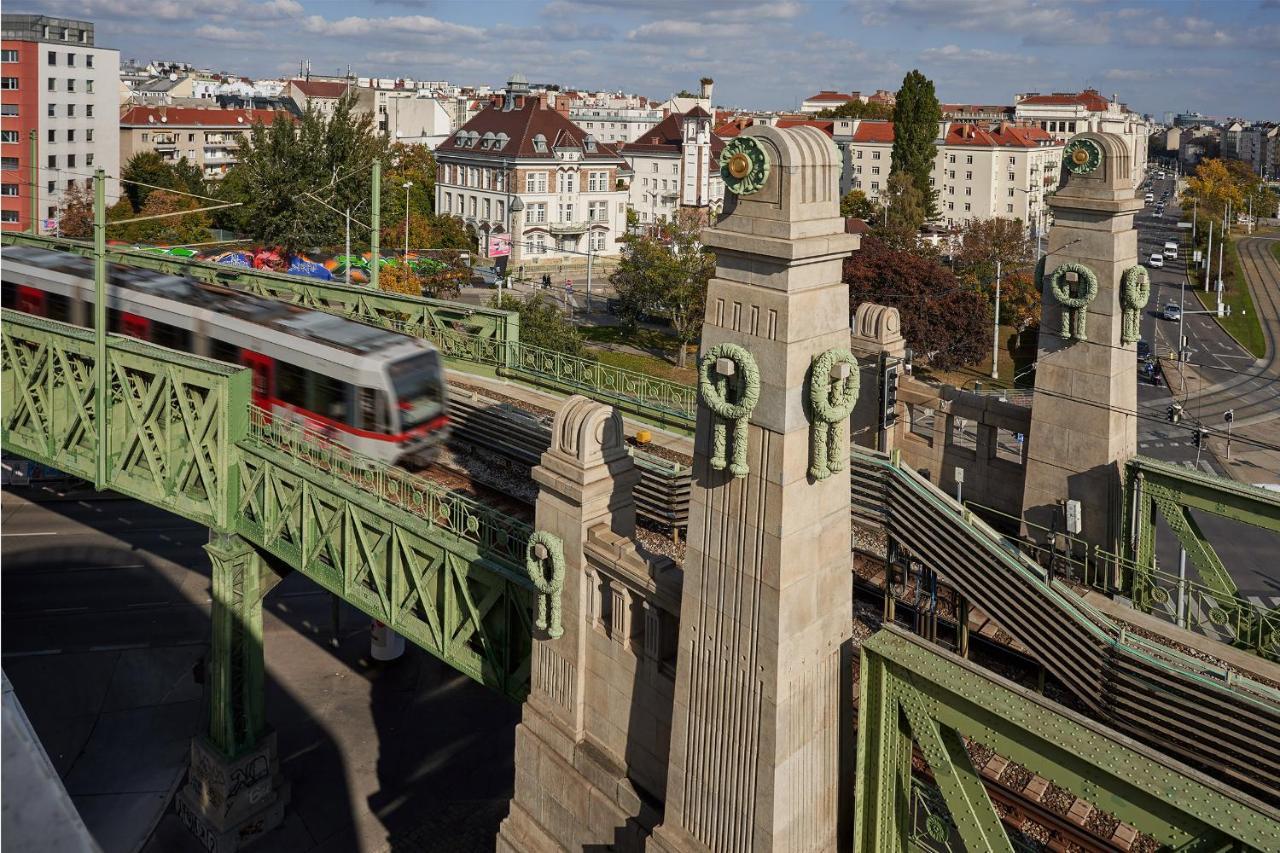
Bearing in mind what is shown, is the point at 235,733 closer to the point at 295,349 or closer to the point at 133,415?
the point at 133,415

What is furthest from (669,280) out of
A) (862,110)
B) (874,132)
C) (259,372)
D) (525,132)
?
(862,110)

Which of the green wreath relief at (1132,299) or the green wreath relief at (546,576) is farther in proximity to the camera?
the green wreath relief at (1132,299)

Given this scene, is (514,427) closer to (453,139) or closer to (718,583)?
(718,583)

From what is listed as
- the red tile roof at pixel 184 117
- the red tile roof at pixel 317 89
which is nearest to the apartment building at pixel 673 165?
the red tile roof at pixel 184 117

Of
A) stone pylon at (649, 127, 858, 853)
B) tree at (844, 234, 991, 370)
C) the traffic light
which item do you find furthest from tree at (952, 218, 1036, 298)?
stone pylon at (649, 127, 858, 853)

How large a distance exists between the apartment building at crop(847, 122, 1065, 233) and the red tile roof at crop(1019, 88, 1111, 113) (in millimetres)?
44754

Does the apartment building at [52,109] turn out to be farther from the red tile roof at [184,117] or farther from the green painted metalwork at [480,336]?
the green painted metalwork at [480,336]

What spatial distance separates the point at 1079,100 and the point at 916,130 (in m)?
76.6

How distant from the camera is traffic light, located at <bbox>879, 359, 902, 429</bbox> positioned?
18.9 meters

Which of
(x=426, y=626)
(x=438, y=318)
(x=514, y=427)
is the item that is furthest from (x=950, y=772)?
(x=438, y=318)

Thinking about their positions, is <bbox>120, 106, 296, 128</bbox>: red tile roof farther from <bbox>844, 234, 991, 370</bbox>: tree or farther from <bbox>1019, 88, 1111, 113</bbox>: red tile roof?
<bbox>1019, 88, 1111, 113</bbox>: red tile roof

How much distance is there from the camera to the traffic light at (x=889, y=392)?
744 inches

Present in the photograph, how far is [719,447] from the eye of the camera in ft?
38.2

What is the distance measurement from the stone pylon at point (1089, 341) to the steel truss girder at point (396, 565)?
9.16m
